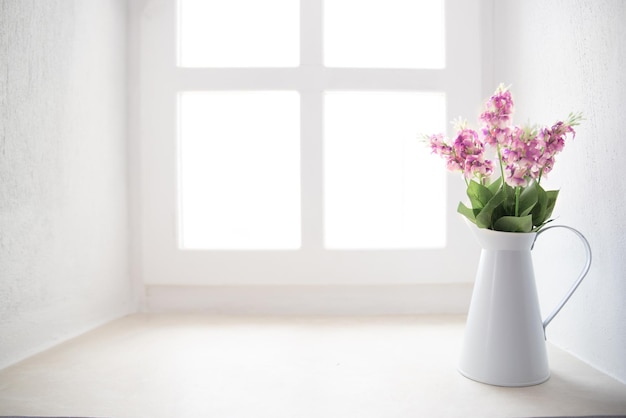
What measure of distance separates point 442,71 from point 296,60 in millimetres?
398

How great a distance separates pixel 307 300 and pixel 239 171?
0.41m

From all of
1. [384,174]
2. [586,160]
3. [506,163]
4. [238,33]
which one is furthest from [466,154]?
[238,33]

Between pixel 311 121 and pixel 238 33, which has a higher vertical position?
pixel 238 33

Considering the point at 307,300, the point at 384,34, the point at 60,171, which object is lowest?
the point at 307,300

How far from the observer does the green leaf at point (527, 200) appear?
25.4 inches

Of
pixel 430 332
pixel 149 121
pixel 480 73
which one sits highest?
pixel 480 73

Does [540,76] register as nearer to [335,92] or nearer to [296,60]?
[335,92]

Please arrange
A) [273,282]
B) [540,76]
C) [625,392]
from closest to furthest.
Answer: [625,392] → [540,76] → [273,282]

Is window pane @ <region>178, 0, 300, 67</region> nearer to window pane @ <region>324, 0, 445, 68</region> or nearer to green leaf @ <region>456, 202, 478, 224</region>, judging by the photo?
window pane @ <region>324, 0, 445, 68</region>

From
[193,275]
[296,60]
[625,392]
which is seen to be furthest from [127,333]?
[625,392]

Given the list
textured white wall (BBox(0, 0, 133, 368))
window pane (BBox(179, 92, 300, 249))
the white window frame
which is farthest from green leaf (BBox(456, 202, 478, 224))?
textured white wall (BBox(0, 0, 133, 368))

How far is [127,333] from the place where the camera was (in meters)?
0.93

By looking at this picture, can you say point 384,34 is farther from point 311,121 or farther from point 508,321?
point 508,321

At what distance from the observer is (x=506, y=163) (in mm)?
638
